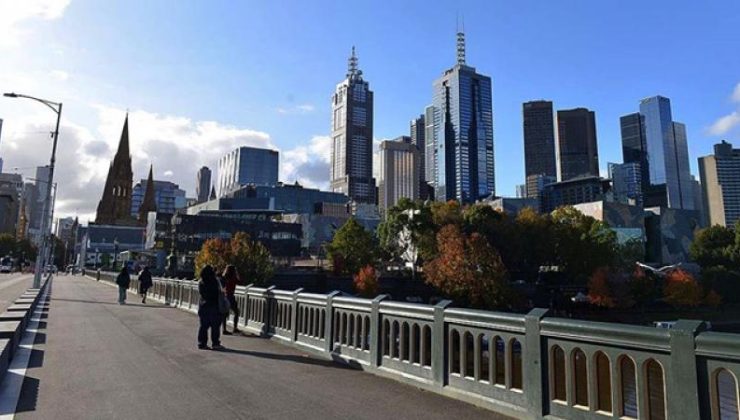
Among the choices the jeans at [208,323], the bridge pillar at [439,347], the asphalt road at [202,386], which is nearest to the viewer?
the asphalt road at [202,386]

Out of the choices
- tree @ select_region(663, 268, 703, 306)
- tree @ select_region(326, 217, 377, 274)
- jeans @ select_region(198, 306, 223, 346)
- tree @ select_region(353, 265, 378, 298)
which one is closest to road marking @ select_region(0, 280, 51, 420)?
jeans @ select_region(198, 306, 223, 346)

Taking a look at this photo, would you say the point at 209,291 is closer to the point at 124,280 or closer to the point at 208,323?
the point at 208,323

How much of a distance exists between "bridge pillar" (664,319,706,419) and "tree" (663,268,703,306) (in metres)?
78.2

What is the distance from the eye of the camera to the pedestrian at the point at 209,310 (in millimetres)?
10695

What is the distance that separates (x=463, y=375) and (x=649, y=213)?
13217cm

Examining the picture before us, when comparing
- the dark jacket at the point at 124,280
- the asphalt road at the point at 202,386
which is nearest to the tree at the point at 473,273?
the dark jacket at the point at 124,280

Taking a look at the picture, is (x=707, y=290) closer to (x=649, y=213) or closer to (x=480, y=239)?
(x=480, y=239)

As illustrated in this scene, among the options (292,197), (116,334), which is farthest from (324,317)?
(292,197)

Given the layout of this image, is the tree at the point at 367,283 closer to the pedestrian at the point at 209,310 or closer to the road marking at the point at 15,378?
the road marking at the point at 15,378

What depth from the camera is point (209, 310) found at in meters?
10.9

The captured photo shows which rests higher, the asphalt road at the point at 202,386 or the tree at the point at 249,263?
the tree at the point at 249,263

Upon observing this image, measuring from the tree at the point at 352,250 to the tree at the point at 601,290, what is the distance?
100 ft

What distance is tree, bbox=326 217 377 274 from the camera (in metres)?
78.6

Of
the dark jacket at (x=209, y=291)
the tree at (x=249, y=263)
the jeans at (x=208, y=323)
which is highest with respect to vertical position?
the tree at (x=249, y=263)
